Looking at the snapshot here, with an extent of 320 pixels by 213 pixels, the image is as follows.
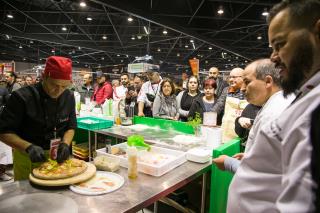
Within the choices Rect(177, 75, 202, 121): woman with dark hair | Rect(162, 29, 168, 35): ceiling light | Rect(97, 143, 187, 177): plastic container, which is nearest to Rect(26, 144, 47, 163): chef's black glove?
Rect(97, 143, 187, 177): plastic container

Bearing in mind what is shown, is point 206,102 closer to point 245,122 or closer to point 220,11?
point 245,122

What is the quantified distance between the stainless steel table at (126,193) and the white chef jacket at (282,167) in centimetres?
50

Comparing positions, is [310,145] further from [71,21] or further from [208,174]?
[71,21]

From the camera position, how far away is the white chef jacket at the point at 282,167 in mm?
632

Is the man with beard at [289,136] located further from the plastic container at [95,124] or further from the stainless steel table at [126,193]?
the plastic container at [95,124]

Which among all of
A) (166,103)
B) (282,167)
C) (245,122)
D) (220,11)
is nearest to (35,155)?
(282,167)

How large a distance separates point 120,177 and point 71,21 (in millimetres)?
9624

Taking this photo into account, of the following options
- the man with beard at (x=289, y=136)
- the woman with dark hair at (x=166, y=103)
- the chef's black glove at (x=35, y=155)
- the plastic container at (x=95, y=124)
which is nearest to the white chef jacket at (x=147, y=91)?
the woman with dark hair at (x=166, y=103)

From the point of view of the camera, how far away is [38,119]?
185 centimetres

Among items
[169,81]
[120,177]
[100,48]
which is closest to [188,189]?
[120,177]

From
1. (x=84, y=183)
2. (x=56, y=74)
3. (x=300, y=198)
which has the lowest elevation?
(x=84, y=183)

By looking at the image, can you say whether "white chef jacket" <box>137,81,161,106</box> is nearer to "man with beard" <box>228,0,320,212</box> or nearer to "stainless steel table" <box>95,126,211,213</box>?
"stainless steel table" <box>95,126,211,213</box>

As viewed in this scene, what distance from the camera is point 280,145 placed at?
0.78 metres

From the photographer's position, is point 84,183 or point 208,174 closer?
point 84,183
